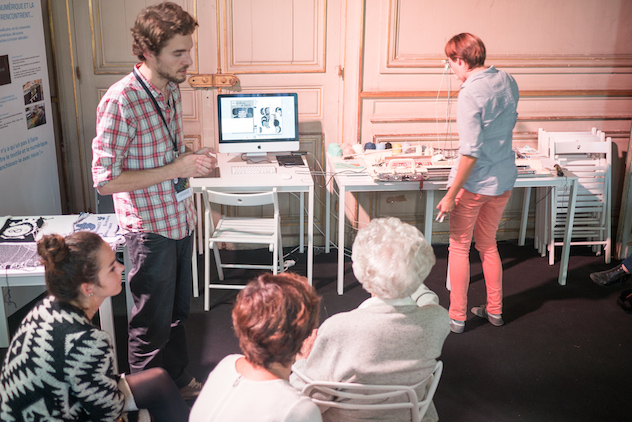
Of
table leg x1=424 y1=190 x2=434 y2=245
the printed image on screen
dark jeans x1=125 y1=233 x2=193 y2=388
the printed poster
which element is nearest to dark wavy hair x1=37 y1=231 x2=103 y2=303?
dark jeans x1=125 y1=233 x2=193 y2=388

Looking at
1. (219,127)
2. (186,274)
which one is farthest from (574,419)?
(219,127)

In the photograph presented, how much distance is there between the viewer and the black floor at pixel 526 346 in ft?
9.62

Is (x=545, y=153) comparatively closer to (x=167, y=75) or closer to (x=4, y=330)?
(x=167, y=75)

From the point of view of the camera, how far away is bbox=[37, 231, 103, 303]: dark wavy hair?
1927 mm

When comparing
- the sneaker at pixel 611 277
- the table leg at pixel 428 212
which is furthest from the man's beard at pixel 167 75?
the sneaker at pixel 611 277

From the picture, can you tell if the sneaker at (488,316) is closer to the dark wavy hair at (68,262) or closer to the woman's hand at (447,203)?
the woman's hand at (447,203)

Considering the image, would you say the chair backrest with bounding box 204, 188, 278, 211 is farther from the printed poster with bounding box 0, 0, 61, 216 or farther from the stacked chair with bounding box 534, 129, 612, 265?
the stacked chair with bounding box 534, 129, 612, 265

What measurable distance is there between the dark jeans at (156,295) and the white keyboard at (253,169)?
1.29 meters

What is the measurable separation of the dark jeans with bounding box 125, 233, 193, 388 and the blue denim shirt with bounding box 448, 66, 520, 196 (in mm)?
1461

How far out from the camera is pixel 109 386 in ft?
6.36

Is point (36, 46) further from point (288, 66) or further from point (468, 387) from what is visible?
point (468, 387)

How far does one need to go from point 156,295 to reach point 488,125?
5.84 feet

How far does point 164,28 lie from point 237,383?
1.43 metres

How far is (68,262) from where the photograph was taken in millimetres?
1974
